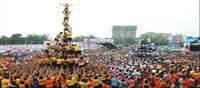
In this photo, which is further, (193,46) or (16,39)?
(16,39)

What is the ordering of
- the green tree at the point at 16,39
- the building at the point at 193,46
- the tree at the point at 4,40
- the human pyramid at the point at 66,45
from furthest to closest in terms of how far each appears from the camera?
the green tree at the point at 16,39 → the tree at the point at 4,40 → the building at the point at 193,46 → the human pyramid at the point at 66,45

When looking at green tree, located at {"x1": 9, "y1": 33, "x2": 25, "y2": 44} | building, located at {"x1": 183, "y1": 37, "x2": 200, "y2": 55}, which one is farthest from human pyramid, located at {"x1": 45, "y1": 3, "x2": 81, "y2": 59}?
green tree, located at {"x1": 9, "y1": 33, "x2": 25, "y2": 44}

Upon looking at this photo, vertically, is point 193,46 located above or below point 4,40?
below

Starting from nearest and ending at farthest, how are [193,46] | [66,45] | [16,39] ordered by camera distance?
[66,45] < [193,46] < [16,39]

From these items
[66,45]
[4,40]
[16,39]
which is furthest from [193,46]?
[16,39]

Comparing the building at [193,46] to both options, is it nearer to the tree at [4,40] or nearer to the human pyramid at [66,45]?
the human pyramid at [66,45]

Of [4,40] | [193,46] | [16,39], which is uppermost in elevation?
[16,39]

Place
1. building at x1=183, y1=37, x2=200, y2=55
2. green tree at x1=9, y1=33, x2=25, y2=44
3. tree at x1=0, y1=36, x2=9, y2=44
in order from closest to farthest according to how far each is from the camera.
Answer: building at x1=183, y1=37, x2=200, y2=55
tree at x1=0, y1=36, x2=9, y2=44
green tree at x1=9, y1=33, x2=25, y2=44

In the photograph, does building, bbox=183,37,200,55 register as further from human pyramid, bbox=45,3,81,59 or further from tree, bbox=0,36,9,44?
tree, bbox=0,36,9,44

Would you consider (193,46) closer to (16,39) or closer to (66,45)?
(66,45)

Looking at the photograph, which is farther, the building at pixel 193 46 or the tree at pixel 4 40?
the tree at pixel 4 40

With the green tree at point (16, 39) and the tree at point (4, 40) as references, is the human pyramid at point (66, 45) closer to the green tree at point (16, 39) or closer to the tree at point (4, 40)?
the tree at point (4, 40)

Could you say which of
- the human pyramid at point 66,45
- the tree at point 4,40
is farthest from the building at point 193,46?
the tree at point 4,40

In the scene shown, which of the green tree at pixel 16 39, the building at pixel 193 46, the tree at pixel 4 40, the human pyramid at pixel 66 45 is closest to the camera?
the human pyramid at pixel 66 45
